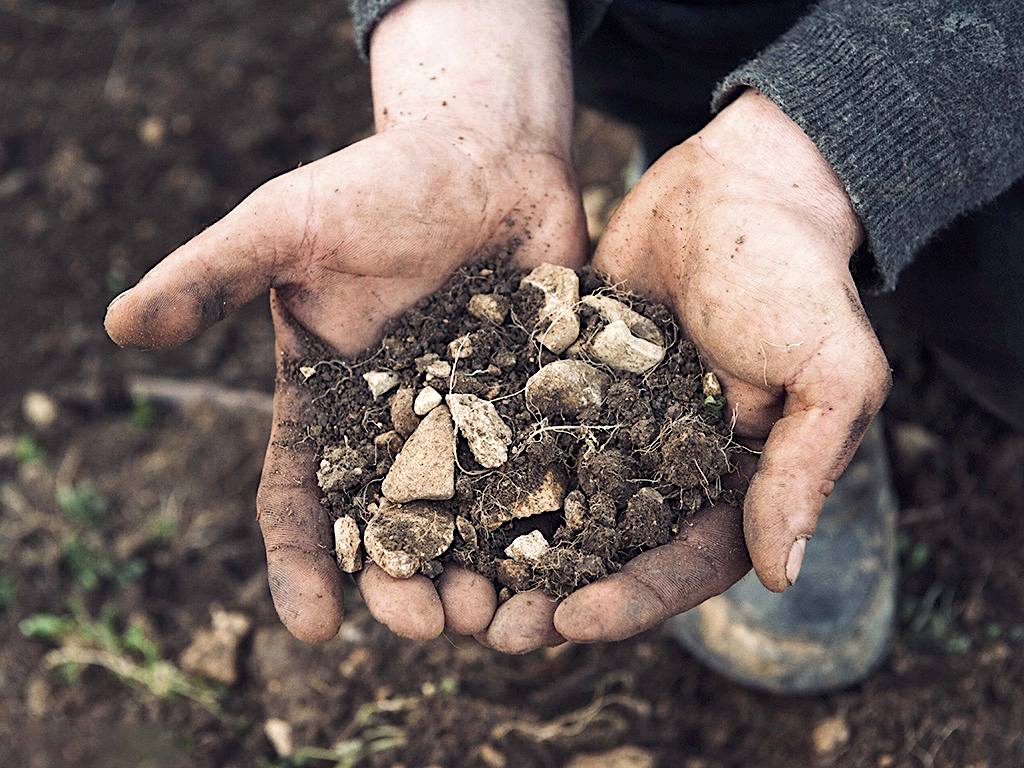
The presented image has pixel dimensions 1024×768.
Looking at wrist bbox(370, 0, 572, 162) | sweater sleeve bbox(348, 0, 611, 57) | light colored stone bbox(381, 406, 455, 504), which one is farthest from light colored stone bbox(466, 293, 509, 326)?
sweater sleeve bbox(348, 0, 611, 57)

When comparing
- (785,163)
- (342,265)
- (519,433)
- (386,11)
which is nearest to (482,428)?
(519,433)

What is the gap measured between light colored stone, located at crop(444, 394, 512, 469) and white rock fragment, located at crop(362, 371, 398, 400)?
5.3 inches

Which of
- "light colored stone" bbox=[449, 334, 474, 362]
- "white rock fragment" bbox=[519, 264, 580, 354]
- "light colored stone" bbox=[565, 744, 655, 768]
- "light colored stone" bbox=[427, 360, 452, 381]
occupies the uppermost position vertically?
"white rock fragment" bbox=[519, 264, 580, 354]

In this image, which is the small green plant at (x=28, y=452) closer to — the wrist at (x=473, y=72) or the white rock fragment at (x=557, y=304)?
the wrist at (x=473, y=72)

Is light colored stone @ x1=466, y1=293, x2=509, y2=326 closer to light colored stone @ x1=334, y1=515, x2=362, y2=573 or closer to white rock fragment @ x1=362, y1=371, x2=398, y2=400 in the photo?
white rock fragment @ x1=362, y1=371, x2=398, y2=400

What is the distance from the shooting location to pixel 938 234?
1.97 meters

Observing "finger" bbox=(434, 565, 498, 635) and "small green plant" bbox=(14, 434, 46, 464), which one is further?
"small green plant" bbox=(14, 434, 46, 464)

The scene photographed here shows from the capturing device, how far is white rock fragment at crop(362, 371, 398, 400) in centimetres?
180

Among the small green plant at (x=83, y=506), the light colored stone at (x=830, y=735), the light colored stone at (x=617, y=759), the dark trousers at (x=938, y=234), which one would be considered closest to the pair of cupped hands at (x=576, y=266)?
the dark trousers at (x=938, y=234)

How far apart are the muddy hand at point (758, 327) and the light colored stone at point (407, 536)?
255mm

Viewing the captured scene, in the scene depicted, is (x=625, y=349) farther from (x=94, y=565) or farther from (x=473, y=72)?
(x=94, y=565)

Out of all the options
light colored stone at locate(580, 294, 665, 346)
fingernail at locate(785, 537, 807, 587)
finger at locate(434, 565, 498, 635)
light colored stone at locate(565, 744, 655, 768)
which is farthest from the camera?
light colored stone at locate(565, 744, 655, 768)

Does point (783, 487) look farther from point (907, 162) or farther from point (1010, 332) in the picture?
point (1010, 332)

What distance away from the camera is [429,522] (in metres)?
1.64
